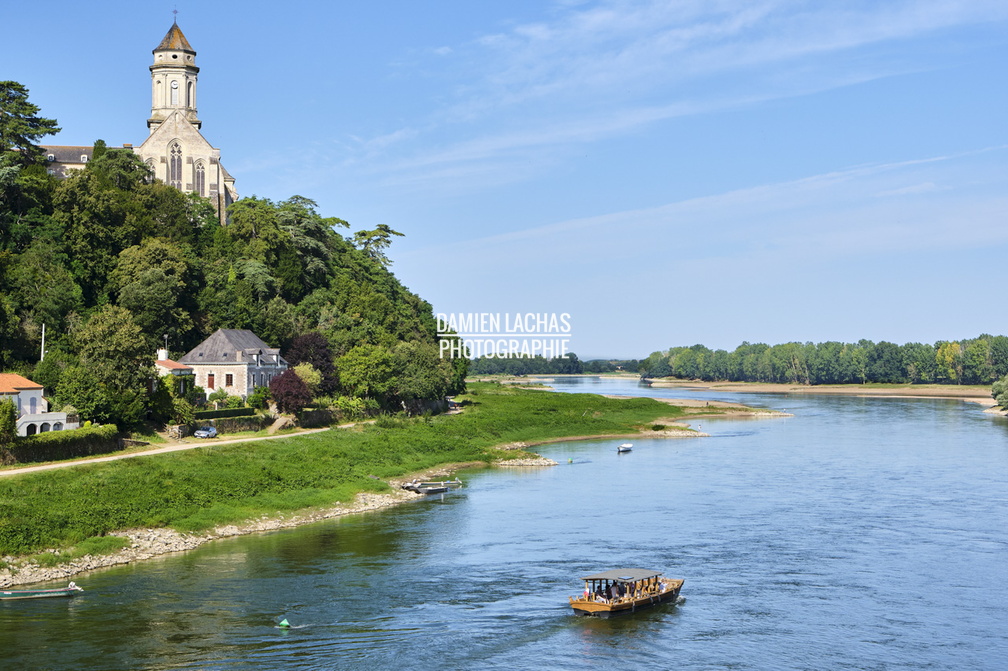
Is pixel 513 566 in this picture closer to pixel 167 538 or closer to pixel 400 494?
pixel 167 538

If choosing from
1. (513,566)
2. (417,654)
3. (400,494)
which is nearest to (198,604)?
(417,654)

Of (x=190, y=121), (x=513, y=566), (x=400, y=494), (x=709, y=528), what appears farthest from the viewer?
(x=190, y=121)

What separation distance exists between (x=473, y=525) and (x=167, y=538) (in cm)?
1850

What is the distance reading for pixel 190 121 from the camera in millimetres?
136250

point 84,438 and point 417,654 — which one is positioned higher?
point 84,438

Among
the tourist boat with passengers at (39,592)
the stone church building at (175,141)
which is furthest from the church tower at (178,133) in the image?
the tourist boat with passengers at (39,592)

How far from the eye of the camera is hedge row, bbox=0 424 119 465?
6088cm

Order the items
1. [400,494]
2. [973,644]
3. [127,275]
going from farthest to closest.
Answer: [127,275], [400,494], [973,644]

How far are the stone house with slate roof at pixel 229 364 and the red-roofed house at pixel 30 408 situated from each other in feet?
82.2

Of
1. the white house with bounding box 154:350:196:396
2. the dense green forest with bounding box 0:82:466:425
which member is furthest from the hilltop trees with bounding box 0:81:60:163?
the white house with bounding box 154:350:196:396

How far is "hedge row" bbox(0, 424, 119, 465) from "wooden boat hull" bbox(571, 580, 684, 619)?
36315 mm

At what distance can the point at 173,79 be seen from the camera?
445ft

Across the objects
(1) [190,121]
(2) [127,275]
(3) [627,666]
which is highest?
(1) [190,121]

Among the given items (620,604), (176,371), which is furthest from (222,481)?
(620,604)
